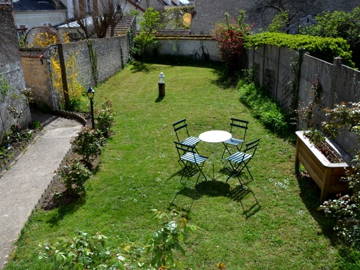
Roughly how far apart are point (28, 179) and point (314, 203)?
628 centimetres

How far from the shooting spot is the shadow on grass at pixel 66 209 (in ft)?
19.3

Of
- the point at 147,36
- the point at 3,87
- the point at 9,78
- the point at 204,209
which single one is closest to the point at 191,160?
the point at 204,209

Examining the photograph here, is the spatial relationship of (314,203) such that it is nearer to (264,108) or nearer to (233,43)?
(264,108)

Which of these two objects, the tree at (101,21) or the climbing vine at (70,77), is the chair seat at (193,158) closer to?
the climbing vine at (70,77)

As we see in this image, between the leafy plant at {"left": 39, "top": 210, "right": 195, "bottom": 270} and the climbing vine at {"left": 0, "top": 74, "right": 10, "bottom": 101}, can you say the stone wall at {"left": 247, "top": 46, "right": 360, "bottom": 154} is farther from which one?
the climbing vine at {"left": 0, "top": 74, "right": 10, "bottom": 101}

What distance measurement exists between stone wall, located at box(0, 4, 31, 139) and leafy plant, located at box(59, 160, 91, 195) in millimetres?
3803

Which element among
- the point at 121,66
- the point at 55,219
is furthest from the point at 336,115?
the point at 121,66

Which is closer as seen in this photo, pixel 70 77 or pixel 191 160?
pixel 191 160

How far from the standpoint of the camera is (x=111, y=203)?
6285mm

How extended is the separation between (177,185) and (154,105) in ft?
21.0

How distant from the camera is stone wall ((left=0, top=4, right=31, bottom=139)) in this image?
9.15m

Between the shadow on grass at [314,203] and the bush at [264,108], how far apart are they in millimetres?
2610

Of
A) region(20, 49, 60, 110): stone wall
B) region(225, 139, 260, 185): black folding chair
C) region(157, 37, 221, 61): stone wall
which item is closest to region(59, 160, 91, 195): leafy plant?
region(225, 139, 260, 185): black folding chair

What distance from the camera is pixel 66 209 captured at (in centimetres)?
622
